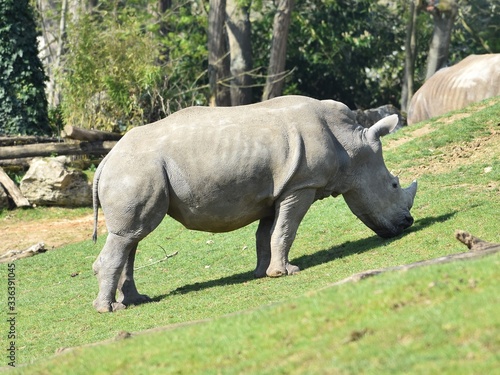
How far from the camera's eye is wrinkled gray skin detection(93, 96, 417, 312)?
1259 cm

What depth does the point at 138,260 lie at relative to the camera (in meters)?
17.3

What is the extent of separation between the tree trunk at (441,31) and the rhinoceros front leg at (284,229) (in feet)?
53.2

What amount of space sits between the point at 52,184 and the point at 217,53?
7765 millimetres

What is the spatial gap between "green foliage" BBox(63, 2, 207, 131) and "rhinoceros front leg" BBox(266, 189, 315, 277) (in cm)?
1338

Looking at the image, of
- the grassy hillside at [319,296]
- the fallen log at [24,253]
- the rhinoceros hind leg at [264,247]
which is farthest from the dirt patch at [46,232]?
the rhinoceros hind leg at [264,247]

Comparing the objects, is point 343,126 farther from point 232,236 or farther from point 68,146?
point 68,146

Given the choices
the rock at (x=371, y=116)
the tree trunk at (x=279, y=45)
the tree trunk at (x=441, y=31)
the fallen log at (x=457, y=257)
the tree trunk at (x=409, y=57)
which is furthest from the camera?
the tree trunk at (x=409, y=57)

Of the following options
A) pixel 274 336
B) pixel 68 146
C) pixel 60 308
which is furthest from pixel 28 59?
pixel 274 336

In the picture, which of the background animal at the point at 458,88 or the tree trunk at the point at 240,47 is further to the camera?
the tree trunk at the point at 240,47

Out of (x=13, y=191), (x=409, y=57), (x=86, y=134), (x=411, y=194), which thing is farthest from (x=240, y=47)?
(x=411, y=194)

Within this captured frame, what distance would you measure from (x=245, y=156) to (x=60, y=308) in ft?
10.3

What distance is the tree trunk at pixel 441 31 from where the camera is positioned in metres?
28.2

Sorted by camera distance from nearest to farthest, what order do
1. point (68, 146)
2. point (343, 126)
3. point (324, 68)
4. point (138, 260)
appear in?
Result: point (343, 126) → point (138, 260) → point (68, 146) → point (324, 68)

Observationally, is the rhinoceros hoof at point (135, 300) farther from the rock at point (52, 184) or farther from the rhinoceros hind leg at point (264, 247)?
the rock at point (52, 184)
